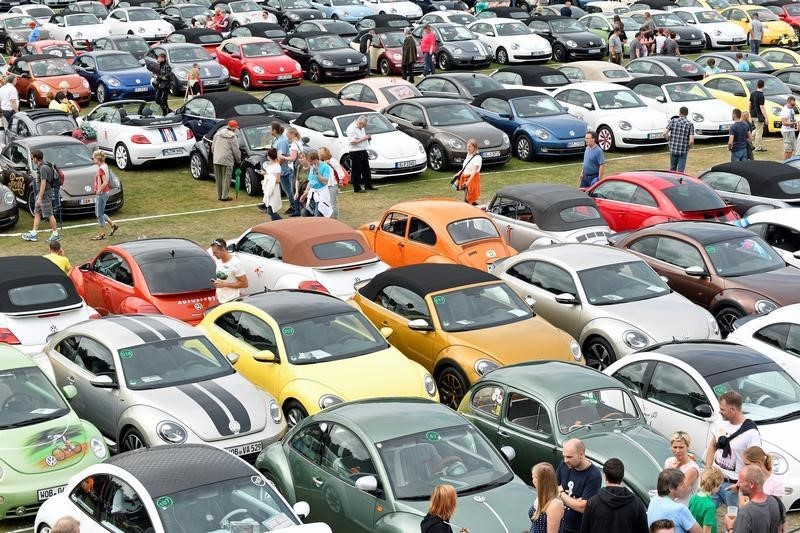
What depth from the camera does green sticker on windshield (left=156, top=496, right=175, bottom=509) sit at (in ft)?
31.6

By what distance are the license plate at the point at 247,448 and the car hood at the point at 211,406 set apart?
136 mm

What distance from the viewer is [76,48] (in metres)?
38.9

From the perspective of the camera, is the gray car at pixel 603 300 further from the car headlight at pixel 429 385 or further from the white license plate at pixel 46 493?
the white license plate at pixel 46 493

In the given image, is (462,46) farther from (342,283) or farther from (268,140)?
(342,283)

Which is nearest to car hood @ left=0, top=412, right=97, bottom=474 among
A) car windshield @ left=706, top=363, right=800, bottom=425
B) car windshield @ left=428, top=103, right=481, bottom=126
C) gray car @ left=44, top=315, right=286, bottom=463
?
gray car @ left=44, top=315, right=286, bottom=463

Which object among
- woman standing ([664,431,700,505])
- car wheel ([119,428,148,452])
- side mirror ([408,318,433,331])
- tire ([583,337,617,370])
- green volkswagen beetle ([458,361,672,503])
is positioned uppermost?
woman standing ([664,431,700,505])

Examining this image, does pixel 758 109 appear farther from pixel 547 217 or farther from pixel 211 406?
pixel 211 406

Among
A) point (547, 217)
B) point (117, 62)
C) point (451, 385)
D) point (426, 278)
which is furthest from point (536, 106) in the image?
point (451, 385)

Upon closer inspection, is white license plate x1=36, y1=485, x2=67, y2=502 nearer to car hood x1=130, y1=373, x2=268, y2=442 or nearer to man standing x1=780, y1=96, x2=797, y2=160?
car hood x1=130, y1=373, x2=268, y2=442

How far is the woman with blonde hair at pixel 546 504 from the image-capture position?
9281 mm

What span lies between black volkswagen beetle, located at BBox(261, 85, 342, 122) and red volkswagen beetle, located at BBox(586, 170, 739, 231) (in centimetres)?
896

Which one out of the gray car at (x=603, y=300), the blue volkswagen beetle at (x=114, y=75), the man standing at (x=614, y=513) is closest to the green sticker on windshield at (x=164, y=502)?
the man standing at (x=614, y=513)

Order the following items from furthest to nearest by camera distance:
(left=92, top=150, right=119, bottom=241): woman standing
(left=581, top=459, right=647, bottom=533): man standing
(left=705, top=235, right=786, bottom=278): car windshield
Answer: (left=92, top=150, right=119, bottom=241): woman standing, (left=705, top=235, right=786, bottom=278): car windshield, (left=581, top=459, right=647, bottom=533): man standing

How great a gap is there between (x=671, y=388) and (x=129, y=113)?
57.8ft
